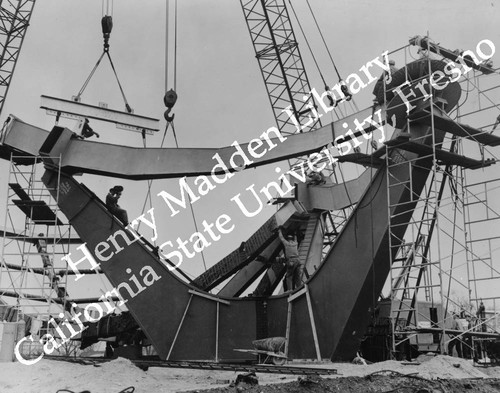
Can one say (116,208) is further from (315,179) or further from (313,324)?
(313,324)

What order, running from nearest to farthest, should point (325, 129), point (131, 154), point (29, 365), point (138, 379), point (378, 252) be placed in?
point (138, 379) → point (29, 365) → point (378, 252) → point (325, 129) → point (131, 154)

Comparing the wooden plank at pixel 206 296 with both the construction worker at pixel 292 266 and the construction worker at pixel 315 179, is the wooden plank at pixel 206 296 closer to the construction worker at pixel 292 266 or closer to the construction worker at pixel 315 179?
the construction worker at pixel 292 266

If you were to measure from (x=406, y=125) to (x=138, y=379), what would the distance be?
785 centimetres

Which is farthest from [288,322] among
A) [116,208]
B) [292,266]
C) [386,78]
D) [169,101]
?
[169,101]

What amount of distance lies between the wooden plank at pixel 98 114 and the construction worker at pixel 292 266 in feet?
16.1

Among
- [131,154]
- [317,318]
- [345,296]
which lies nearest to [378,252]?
[345,296]

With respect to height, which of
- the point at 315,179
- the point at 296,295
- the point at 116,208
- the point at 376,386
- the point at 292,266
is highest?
the point at 315,179

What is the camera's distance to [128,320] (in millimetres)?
17062

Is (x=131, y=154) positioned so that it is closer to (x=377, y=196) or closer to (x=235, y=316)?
(x=235, y=316)

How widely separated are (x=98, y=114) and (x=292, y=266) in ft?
21.5

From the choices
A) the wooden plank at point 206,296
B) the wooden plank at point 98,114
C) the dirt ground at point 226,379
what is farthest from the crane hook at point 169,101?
the dirt ground at point 226,379

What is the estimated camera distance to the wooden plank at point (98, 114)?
1648 cm

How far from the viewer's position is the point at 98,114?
55.6 ft

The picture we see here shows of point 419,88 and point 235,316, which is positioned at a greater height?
point 419,88
